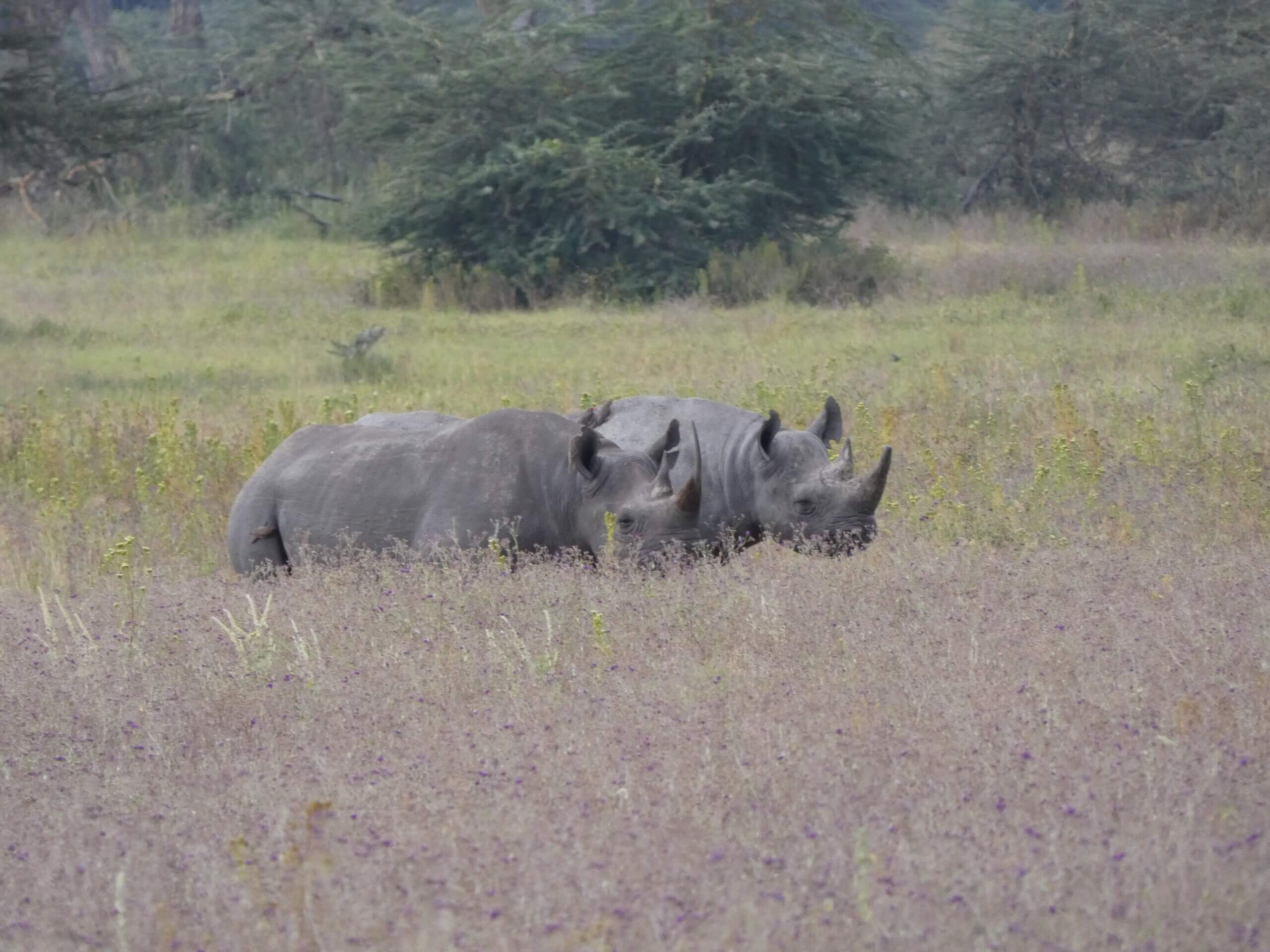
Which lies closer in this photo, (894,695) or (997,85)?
(894,695)

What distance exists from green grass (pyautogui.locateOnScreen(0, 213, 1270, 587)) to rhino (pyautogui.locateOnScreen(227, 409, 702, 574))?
788 mm

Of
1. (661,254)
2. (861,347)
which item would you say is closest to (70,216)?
(661,254)

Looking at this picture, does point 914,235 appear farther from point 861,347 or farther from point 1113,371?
point 1113,371

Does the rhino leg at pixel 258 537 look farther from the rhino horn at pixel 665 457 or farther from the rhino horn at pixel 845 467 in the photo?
the rhino horn at pixel 845 467

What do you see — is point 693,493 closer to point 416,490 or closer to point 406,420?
point 416,490

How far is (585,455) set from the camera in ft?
25.8

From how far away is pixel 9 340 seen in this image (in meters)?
18.5

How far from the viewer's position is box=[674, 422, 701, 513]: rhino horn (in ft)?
24.1

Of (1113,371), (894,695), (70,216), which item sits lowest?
(70,216)

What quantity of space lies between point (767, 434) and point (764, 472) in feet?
0.60

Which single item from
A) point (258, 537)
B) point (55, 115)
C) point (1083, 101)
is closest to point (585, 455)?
point (258, 537)

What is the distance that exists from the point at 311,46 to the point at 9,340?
44.3 feet

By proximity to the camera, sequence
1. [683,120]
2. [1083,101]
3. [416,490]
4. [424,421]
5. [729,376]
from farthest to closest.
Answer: [1083,101], [683,120], [729,376], [424,421], [416,490]

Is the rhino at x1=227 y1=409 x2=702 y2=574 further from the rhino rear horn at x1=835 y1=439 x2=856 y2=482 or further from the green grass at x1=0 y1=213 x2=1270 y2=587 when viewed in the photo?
the green grass at x1=0 y1=213 x2=1270 y2=587
